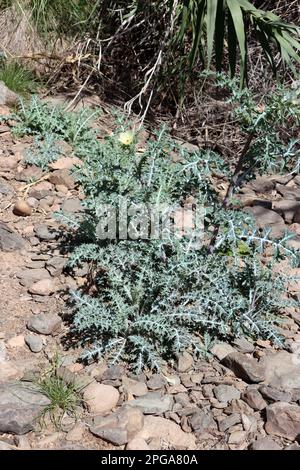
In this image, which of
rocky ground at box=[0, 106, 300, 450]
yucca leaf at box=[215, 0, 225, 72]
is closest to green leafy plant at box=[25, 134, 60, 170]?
rocky ground at box=[0, 106, 300, 450]

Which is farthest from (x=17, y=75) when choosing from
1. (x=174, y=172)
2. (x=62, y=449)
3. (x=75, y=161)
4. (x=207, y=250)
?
(x=62, y=449)

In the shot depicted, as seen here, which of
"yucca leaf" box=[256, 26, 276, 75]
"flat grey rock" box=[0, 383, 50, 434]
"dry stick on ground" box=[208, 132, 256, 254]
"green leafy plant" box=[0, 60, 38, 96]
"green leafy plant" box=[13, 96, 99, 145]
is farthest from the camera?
"green leafy plant" box=[0, 60, 38, 96]

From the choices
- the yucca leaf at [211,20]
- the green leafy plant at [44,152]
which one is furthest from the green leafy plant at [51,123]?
the yucca leaf at [211,20]

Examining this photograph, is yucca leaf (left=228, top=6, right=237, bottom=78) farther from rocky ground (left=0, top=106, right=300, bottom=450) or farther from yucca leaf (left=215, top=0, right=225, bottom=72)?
rocky ground (left=0, top=106, right=300, bottom=450)

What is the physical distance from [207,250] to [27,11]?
9.63ft

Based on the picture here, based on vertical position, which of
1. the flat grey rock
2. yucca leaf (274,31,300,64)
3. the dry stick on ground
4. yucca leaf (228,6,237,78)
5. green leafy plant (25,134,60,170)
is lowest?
the flat grey rock

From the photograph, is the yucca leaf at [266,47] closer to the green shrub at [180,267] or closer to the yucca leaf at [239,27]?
the yucca leaf at [239,27]

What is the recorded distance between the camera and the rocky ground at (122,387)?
224 cm

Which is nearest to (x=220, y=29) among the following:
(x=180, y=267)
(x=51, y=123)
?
(x=180, y=267)

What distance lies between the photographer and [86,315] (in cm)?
257

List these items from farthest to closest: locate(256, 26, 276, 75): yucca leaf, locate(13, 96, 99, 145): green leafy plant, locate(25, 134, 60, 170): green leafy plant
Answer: locate(13, 96, 99, 145): green leafy plant, locate(25, 134, 60, 170): green leafy plant, locate(256, 26, 276, 75): yucca leaf

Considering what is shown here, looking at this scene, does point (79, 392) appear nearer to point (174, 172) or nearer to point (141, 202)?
point (141, 202)

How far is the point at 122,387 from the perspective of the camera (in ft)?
8.04

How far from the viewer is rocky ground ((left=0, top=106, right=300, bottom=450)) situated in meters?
2.24
